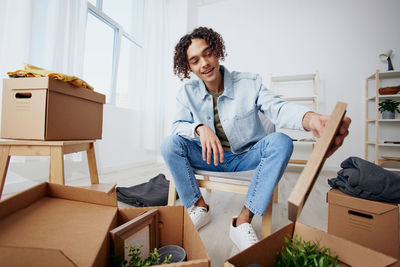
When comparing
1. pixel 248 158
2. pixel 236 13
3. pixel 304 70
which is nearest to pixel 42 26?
pixel 248 158

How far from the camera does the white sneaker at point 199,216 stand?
913 mm

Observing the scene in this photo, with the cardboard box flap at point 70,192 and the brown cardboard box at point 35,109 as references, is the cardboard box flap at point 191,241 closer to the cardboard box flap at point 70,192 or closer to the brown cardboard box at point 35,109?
the cardboard box flap at point 70,192

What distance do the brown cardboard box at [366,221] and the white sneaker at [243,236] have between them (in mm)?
372

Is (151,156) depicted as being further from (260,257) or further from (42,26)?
(260,257)

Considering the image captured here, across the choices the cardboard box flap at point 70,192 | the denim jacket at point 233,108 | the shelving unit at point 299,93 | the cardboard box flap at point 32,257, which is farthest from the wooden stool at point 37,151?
the shelving unit at point 299,93

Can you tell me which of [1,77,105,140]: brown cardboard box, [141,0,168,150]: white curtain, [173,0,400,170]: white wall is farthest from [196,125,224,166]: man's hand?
[173,0,400,170]: white wall

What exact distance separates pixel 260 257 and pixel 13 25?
5.78ft

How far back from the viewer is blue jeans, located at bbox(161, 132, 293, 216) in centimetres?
→ 77

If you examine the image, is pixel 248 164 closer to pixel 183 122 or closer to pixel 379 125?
pixel 183 122

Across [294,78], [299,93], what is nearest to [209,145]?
[294,78]

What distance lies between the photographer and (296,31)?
2.98 m

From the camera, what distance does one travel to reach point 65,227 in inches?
14.7

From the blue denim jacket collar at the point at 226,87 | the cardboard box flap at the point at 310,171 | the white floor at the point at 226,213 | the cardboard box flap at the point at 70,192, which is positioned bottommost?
the white floor at the point at 226,213

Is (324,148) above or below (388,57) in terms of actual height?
below
